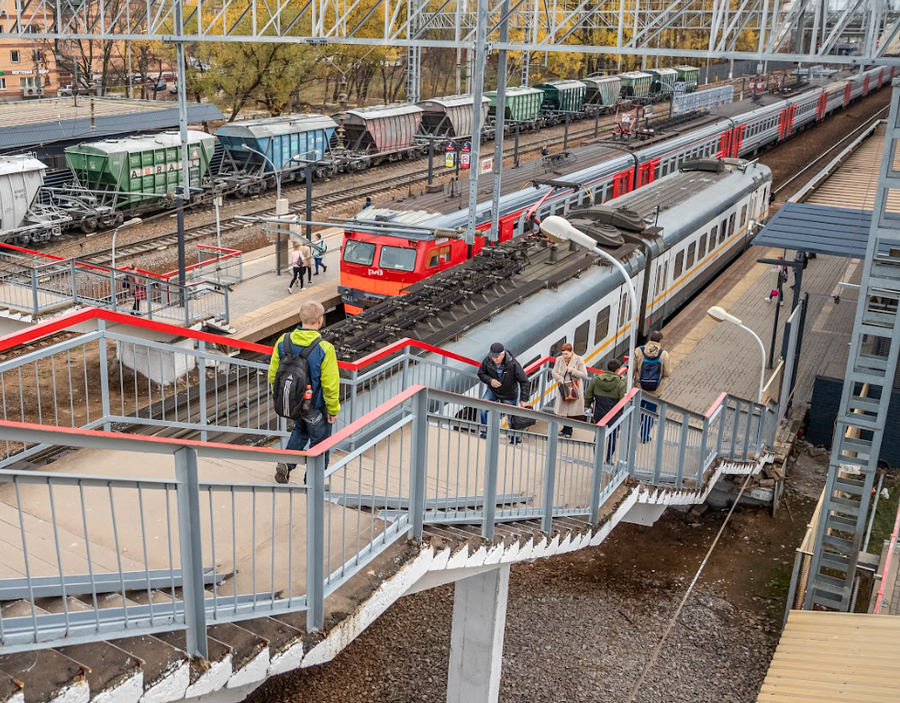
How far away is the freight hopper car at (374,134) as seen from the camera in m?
42.3

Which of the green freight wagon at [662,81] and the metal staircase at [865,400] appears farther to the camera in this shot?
the green freight wagon at [662,81]

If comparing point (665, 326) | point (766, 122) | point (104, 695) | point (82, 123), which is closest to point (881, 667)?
point (104, 695)

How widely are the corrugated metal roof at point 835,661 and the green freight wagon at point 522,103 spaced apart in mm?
44304

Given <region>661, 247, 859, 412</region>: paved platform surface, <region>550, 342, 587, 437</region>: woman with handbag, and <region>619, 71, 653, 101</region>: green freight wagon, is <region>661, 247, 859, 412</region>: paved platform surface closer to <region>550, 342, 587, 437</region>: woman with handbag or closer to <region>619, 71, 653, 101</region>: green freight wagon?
<region>550, 342, 587, 437</region>: woman with handbag

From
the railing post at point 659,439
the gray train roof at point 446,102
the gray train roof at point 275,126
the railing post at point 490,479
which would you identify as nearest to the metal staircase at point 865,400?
the railing post at point 659,439

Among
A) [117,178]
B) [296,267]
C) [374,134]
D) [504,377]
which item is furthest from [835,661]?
[374,134]

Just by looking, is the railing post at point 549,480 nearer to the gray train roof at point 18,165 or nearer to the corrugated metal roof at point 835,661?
the corrugated metal roof at point 835,661

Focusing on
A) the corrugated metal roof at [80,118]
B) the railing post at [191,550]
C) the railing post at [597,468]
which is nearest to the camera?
the railing post at [191,550]

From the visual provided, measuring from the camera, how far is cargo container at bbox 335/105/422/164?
42531mm

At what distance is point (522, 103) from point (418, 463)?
1975 inches

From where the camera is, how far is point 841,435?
37.0 ft

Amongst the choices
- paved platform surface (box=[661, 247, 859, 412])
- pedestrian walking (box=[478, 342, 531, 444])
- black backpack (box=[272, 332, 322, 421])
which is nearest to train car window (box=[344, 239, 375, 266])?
paved platform surface (box=[661, 247, 859, 412])

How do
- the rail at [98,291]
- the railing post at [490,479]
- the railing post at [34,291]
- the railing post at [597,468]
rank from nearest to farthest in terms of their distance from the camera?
the railing post at [490,479], the railing post at [597,468], the railing post at [34,291], the rail at [98,291]

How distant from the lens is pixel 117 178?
30.2m
